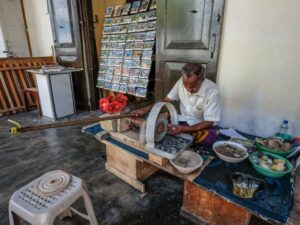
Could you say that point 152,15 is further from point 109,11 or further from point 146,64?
point 109,11

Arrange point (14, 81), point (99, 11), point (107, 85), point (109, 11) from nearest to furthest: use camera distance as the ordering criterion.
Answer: point (109, 11) < point (107, 85) < point (99, 11) < point (14, 81)

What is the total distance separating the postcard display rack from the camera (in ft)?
8.92

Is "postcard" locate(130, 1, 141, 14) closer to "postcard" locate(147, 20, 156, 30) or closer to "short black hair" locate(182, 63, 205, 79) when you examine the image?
"postcard" locate(147, 20, 156, 30)

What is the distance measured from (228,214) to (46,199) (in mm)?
1063

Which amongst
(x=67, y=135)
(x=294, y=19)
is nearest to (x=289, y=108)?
(x=294, y=19)

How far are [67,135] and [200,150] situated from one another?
79.2 inches

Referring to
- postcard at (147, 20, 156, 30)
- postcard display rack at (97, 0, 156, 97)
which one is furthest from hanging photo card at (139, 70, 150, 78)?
postcard at (147, 20, 156, 30)

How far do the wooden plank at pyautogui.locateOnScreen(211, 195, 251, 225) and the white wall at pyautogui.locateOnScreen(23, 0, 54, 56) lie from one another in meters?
4.31

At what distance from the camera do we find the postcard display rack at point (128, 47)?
8.92 ft

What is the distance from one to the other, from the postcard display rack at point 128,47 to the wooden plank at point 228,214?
1.86 meters

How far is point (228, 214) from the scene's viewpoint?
1175 millimetres

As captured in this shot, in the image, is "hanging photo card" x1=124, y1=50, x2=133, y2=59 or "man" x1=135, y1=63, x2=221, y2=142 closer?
"man" x1=135, y1=63, x2=221, y2=142

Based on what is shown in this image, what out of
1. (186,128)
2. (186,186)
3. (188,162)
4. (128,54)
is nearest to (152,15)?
(128,54)

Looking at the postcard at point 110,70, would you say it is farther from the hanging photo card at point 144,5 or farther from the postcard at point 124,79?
the hanging photo card at point 144,5
